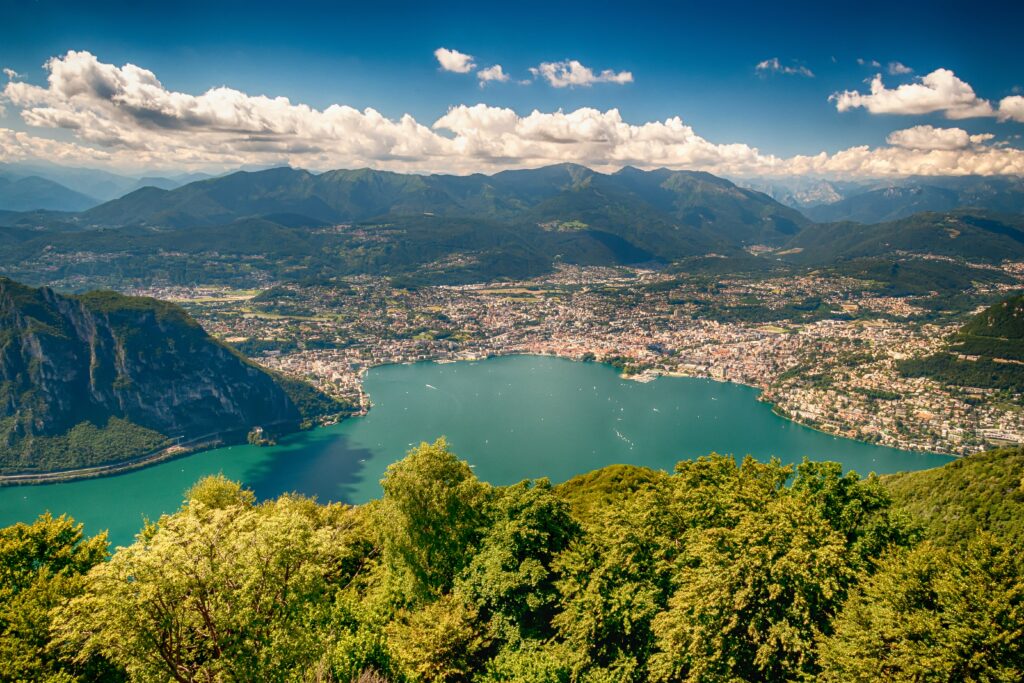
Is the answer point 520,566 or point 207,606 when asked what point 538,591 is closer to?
point 520,566

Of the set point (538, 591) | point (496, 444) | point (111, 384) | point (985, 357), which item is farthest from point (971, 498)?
point (111, 384)

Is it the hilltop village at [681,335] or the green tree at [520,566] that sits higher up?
the green tree at [520,566]

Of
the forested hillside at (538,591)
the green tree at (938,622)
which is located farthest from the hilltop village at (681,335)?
the green tree at (938,622)

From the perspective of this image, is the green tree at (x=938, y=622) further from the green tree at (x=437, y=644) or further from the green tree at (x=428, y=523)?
the green tree at (x=428, y=523)

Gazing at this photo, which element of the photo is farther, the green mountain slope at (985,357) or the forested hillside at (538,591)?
the green mountain slope at (985,357)

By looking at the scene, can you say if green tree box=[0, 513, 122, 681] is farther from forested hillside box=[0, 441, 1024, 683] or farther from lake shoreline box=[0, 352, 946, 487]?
lake shoreline box=[0, 352, 946, 487]

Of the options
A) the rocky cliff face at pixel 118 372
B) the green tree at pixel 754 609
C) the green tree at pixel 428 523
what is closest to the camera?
the green tree at pixel 754 609

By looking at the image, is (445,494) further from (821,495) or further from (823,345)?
(823,345)
